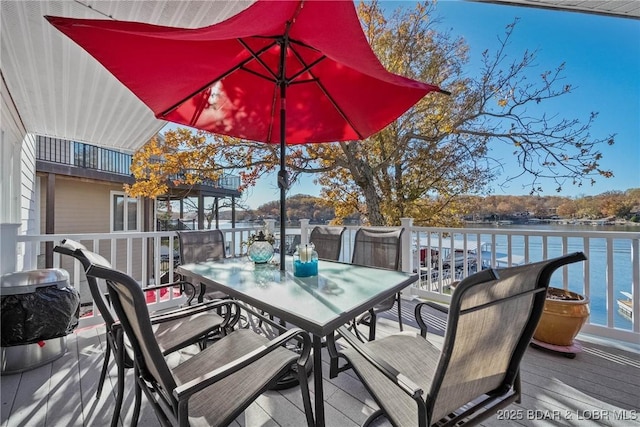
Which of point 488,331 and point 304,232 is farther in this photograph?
point 304,232

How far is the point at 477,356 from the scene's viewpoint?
1.13 meters

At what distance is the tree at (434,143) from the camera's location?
5.53 metres

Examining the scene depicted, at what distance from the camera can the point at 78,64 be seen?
287 cm

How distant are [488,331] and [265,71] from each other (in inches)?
112

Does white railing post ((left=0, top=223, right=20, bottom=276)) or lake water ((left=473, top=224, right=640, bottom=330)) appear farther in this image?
lake water ((left=473, top=224, right=640, bottom=330))

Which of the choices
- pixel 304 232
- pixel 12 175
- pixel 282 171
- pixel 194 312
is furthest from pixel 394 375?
pixel 12 175

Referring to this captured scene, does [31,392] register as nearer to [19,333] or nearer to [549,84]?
[19,333]

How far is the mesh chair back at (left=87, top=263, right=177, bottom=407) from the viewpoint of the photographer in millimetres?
1068

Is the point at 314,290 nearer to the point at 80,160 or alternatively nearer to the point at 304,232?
the point at 304,232

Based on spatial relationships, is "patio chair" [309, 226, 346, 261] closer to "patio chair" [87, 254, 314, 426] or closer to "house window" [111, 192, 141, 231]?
"patio chair" [87, 254, 314, 426]

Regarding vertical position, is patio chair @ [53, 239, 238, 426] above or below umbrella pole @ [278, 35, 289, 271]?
below

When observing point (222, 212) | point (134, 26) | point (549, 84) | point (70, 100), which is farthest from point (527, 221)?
point (222, 212)

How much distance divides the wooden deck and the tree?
15.2 ft

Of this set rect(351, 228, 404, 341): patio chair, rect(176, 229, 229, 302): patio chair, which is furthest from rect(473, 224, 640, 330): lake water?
rect(176, 229, 229, 302): patio chair
